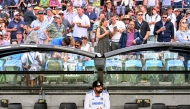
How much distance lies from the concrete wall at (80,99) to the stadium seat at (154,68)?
0.44 meters

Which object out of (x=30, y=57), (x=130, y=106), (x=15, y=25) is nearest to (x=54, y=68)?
(x=30, y=57)

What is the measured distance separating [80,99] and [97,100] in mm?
1025

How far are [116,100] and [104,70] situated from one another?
3.38 ft

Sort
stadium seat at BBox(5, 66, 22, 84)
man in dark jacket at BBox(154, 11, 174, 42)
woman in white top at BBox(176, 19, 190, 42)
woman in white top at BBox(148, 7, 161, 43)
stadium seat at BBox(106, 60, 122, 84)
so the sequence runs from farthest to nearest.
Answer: woman in white top at BBox(148, 7, 161, 43) → man in dark jacket at BBox(154, 11, 174, 42) → woman in white top at BBox(176, 19, 190, 42) → stadium seat at BBox(5, 66, 22, 84) → stadium seat at BBox(106, 60, 122, 84)

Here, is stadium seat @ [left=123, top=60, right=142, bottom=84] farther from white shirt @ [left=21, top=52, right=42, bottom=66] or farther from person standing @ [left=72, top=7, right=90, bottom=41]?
person standing @ [left=72, top=7, right=90, bottom=41]

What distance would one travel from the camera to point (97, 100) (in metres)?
12.4

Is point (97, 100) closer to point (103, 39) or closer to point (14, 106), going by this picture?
point (14, 106)

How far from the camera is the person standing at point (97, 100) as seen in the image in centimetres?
1235

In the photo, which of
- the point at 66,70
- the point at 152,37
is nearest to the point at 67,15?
the point at 152,37

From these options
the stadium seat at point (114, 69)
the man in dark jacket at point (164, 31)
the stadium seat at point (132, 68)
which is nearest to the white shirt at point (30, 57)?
the stadium seat at point (114, 69)

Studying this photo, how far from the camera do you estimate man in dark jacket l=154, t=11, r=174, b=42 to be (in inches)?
760

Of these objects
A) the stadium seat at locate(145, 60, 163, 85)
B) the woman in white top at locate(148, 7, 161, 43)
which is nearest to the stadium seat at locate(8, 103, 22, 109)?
the stadium seat at locate(145, 60, 163, 85)

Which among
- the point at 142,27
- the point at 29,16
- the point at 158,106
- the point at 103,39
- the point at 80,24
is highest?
the point at 29,16

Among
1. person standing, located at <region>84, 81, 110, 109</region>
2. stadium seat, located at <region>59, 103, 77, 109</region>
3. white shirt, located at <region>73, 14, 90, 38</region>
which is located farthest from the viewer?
white shirt, located at <region>73, 14, 90, 38</region>
